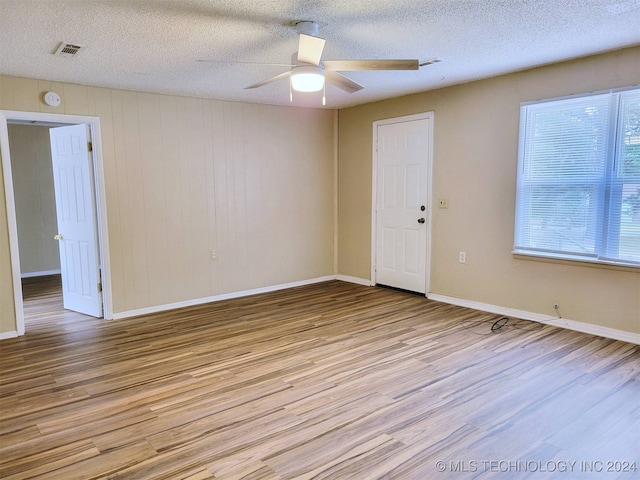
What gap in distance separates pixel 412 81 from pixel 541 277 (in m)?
2.34

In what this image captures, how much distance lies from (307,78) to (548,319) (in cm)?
322

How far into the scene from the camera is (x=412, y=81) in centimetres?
437

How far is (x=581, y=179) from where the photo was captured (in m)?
3.79

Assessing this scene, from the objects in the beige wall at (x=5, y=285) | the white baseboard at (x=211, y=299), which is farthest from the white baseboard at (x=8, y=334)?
the white baseboard at (x=211, y=299)

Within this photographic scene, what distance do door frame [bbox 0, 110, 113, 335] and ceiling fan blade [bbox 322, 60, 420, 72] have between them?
110 inches

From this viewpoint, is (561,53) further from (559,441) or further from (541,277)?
(559,441)

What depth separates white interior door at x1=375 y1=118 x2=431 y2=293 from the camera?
16.8 ft

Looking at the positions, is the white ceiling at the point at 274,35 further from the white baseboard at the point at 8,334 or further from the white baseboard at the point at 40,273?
the white baseboard at the point at 40,273

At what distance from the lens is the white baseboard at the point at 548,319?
11.9 feet

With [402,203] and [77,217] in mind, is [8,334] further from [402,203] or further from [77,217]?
[402,203]

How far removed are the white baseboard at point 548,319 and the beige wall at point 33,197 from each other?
621 cm

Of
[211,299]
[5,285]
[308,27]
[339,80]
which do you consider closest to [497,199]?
[339,80]

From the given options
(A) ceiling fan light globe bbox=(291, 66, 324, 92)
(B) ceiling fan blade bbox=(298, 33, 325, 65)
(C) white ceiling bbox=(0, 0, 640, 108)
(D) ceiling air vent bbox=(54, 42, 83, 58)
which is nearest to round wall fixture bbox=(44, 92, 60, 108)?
(C) white ceiling bbox=(0, 0, 640, 108)

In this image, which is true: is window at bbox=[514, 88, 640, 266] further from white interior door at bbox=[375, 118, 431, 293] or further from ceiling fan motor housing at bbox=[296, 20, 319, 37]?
ceiling fan motor housing at bbox=[296, 20, 319, 37]
